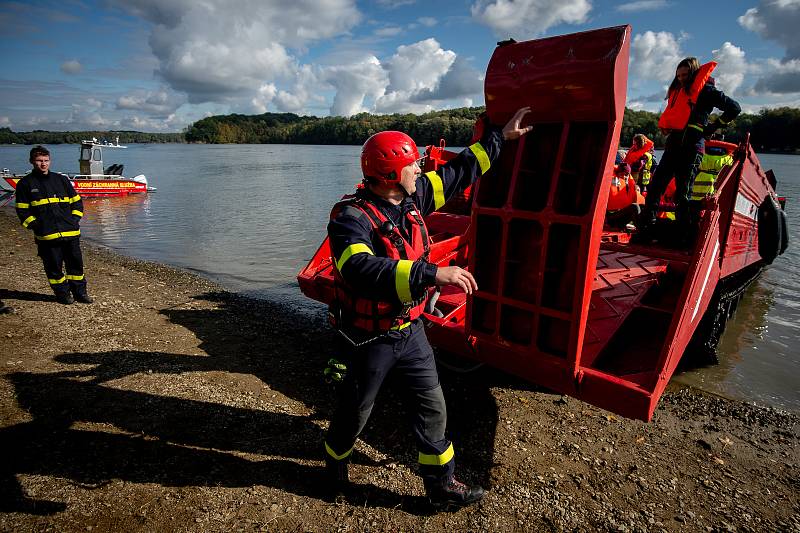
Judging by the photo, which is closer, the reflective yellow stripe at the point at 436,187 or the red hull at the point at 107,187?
the reflective yellow stripe at the point at 436,187

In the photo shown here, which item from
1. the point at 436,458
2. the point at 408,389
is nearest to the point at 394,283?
the point at 408,389

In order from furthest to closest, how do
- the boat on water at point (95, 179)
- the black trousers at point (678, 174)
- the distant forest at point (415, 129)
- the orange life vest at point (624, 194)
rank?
1. the distant forest at point (415, 129)
2. the boat on water at point (95, 179)
3. the orange life vest at point (624, 194)
4. the black trousers at point (678, 174)

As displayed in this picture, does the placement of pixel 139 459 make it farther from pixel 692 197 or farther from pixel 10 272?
pixel 10 272

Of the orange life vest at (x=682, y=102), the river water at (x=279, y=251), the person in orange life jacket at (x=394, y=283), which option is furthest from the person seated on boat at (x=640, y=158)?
the person in orange life jacket at (x=394, y=283)

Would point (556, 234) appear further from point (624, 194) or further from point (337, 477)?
point (624, 194)

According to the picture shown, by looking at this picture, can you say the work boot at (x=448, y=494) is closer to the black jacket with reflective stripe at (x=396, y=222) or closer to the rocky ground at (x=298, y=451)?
the rocky ground at (x=298, y=451)

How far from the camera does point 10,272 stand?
27.3 ft

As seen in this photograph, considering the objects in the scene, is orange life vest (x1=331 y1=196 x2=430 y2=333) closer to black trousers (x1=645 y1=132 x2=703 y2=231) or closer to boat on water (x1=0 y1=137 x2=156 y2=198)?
black trousers (x1=645 y1=132 x2=703 y2=231)

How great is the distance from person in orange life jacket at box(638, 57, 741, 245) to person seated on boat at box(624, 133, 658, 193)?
4482 mm

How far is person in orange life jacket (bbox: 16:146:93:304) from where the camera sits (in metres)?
6.07

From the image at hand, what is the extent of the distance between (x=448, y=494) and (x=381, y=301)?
1346 millimetres

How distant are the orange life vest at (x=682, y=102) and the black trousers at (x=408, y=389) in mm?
3809

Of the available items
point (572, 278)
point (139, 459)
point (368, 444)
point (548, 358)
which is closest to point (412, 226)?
point (572, 278)

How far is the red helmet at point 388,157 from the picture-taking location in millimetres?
2441
